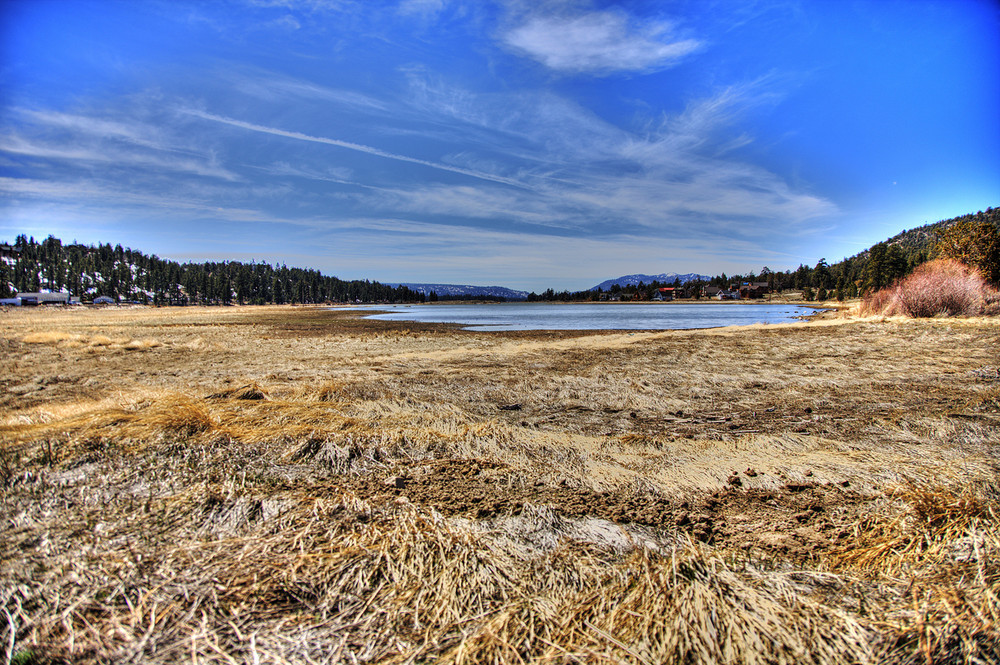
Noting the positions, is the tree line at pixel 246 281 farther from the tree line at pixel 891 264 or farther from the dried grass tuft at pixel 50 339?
the dried grass tuft at pixel 50 339

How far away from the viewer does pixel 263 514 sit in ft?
8.39

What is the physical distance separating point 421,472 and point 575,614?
6.25 ft

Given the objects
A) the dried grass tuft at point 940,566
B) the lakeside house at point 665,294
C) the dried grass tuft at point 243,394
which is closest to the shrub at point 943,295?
the dried grass tuft at point 940,566

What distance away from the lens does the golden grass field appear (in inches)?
62.9

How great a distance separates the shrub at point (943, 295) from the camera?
79.5 ft

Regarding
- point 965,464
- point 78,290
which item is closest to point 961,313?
point 965,464

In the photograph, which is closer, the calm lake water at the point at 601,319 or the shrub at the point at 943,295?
the shrub at the point at 943,295

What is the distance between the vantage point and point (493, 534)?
2418mm

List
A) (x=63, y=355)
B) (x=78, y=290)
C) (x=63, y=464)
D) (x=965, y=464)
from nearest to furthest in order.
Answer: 1. (x=63, y=464)
2. (x=965, y=464)
3. (x=63, y=355)
4. (x=78, y=290)

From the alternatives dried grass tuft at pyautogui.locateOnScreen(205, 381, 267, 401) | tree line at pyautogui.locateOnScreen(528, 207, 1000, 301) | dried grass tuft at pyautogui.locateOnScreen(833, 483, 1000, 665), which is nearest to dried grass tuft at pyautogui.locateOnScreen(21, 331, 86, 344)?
dried grass tuft at pyautogui.locateOnScreen(205, 381, 267, 401)

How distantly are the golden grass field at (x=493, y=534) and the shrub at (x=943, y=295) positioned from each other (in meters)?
28.0

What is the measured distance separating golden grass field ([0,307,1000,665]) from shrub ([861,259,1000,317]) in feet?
91.8

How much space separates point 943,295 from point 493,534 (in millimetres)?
35318

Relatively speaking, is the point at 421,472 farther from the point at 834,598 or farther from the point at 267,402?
the point at 267,402
